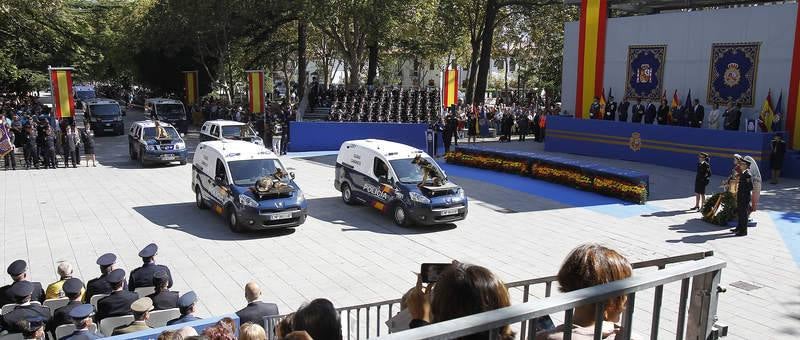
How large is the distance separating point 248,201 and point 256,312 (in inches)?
283

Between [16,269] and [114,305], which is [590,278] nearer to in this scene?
[114,305]

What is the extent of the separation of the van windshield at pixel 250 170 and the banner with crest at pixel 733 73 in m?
18.5

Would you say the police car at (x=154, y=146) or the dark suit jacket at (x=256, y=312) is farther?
the police car at (x=154, y=146)

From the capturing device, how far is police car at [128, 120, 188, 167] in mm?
24531

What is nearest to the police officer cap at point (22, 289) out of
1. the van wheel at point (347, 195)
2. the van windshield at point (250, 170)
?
the van windshield at point (250, 170)

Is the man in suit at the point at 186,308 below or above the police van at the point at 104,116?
below

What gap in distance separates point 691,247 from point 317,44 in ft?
160

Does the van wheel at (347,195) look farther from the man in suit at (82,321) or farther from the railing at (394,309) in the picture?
the man in suit at (82,321)

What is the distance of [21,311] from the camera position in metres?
7.29

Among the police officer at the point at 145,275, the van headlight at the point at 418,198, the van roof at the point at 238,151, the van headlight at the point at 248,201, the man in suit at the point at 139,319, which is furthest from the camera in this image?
the van roof at the point at 238,151

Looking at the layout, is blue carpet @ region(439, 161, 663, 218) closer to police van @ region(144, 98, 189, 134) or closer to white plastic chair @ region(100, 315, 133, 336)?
white plastic chair @ region(100, 315, 133, 336)

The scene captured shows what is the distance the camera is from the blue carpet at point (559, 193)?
1716cm

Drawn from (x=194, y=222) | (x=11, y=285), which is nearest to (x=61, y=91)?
(x=194, y=222)

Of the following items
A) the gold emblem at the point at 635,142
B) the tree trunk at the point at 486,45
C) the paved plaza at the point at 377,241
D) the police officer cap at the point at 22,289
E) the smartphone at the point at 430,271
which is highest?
the tree trunk at the point at 486,45
